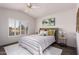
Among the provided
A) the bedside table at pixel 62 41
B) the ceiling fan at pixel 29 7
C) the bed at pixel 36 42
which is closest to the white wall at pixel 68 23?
the bedside table at pixel 62 41

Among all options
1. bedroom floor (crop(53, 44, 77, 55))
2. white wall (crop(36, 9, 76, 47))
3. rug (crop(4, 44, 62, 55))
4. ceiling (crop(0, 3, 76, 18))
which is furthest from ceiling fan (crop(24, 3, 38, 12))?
bedroom floor (crop(53, 44, 77, 55))

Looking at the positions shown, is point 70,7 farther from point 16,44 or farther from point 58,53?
point 16,44

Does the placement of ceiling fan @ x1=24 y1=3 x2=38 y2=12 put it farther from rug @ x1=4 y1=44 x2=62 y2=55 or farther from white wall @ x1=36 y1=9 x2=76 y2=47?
rug @ x1=4 y1=44 x2=62 y2=55

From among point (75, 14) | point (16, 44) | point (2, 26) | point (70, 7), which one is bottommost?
point (16, 44)

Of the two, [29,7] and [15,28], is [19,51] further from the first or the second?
[29,7]

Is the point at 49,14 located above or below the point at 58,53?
above

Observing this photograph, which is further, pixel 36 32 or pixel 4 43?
pixel 36 32

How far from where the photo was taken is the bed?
1.21 metres

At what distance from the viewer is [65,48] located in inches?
49.1

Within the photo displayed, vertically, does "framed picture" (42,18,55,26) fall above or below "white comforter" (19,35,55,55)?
above

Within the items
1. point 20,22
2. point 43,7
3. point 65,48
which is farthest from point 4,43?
point 65,48

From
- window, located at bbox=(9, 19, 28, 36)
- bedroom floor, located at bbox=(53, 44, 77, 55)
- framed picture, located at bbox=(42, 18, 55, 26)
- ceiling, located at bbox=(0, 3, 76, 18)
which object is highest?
ceiling, located at bbox=(0, 3, 76, 18)

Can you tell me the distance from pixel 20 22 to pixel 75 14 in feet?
2.93

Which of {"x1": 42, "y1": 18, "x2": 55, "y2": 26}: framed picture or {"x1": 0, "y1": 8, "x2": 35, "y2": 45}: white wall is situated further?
{"x1": 42, "y1": 18, "x2": 55, "y2": 26}: framed picture
